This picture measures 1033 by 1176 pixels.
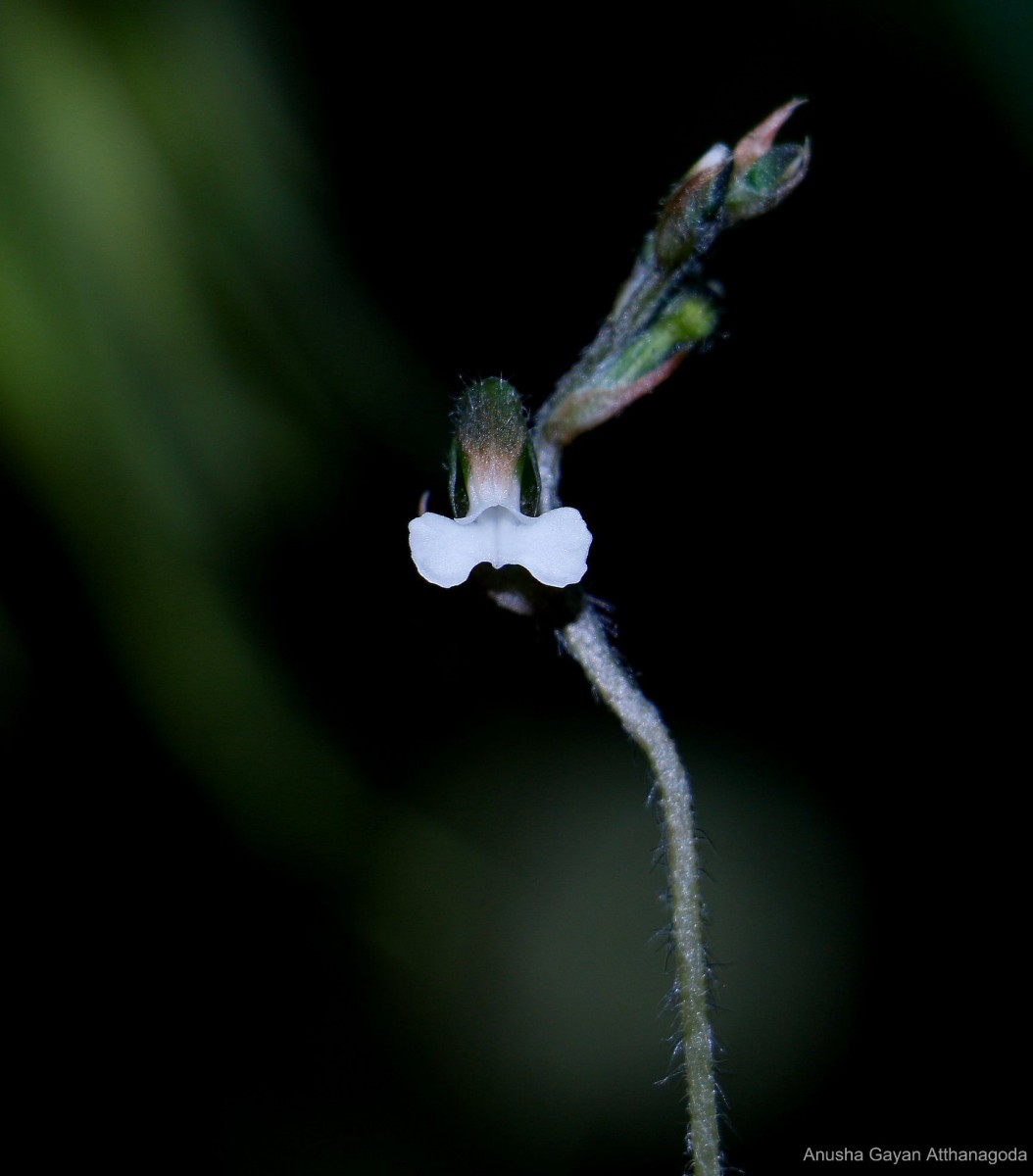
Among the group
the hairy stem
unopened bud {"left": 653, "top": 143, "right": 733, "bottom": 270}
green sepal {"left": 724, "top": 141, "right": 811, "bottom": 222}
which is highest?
green sepal {"left": 724, "top": 141, "right": 811, "bottom": 222}

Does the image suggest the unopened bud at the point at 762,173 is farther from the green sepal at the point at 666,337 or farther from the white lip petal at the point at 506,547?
the white lip petal at the point at 506,547

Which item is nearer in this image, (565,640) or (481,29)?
(565,640)

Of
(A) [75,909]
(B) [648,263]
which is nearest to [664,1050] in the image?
(A) [75,909]

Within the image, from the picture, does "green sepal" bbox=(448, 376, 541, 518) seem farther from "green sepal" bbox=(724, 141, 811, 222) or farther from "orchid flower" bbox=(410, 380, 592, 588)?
"green sepal" bbox=(724, 141, 811, 222)

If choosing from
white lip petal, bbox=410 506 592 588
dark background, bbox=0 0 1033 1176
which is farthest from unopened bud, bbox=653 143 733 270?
dark background, bbox=0 0 1033 1176

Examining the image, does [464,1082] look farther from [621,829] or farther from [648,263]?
[648,263]

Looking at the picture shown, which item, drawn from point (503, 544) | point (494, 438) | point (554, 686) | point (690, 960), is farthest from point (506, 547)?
point (554, 686)

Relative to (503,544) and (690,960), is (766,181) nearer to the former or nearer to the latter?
(503,544)
